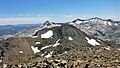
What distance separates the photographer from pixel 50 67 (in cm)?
5041

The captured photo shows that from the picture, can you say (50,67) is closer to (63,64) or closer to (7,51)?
(63,64)

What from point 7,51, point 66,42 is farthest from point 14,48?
point 66,42

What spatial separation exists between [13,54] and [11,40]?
32.0 metres

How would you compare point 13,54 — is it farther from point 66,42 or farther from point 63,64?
point 63,64

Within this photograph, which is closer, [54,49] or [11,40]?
[54,49]

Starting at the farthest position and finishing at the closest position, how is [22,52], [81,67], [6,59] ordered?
1. [22,52]
2. [6,59]
3. [81,67]

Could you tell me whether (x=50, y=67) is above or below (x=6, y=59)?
above

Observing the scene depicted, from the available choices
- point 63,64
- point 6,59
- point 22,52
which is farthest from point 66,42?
point 63,64

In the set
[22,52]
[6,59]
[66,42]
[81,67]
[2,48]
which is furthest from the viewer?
[66,42]

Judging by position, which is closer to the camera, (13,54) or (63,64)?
(63,64)

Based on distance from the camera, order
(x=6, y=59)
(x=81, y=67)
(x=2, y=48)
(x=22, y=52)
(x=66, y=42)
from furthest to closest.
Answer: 1. (x=66, y=42)
2. (x=2, y=48)
3. (x=22, y=52)
4. (x=6, y=59)
5. (x=81, y=67)

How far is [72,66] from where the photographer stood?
50031 millimetres

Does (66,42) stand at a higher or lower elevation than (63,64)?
lower

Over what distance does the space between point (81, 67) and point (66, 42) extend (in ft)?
488
